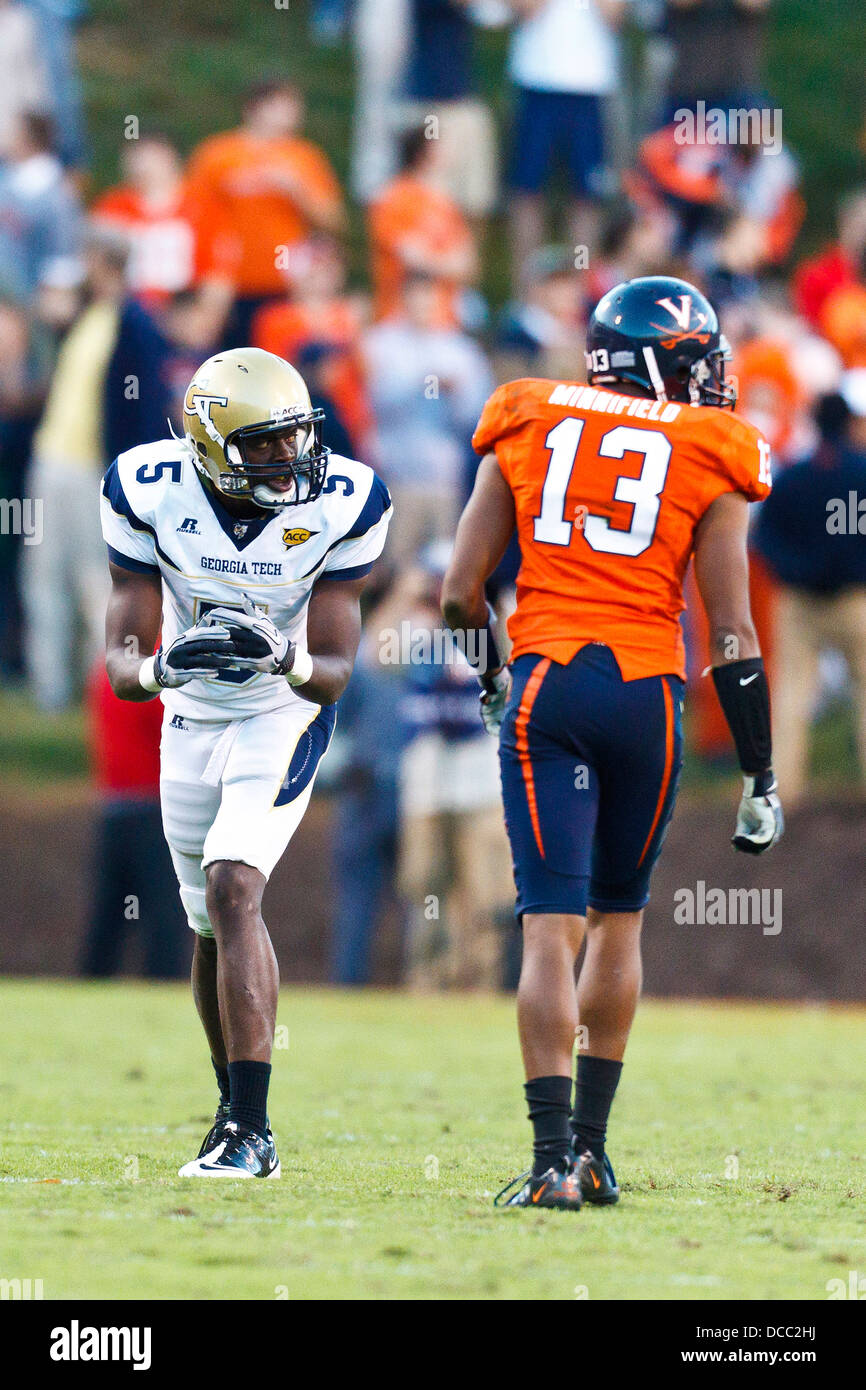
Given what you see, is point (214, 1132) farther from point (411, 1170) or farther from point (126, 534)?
point (126, 534)

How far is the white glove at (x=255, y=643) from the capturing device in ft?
17.9

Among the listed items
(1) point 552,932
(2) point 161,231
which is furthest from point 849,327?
(1) point 552,932

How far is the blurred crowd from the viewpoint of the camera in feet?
40.0

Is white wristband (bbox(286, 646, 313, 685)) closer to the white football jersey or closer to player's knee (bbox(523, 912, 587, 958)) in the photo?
the white football jersey

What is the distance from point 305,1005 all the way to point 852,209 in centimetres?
695

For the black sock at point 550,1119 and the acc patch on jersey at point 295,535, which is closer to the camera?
the black sock at point 550,1119

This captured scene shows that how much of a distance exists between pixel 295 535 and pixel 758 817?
1.41m

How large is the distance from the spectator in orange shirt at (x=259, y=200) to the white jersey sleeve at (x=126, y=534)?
847cm

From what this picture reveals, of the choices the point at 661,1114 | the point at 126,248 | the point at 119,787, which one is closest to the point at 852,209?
the point at 126,248

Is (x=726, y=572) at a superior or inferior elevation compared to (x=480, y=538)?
inferior

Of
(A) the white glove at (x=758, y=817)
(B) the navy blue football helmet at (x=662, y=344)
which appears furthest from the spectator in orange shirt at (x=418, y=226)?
(A) the white glove at (x=758, y=817)

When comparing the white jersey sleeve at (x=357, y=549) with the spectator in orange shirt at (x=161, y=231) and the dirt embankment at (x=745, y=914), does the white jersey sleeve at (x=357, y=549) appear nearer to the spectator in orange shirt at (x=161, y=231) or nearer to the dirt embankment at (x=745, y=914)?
the dirt embankment at (x=745, y=914)

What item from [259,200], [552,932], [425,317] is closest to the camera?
[552,932]

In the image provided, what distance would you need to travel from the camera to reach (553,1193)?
5.05 m
